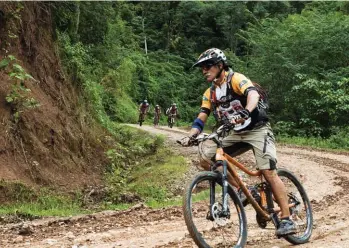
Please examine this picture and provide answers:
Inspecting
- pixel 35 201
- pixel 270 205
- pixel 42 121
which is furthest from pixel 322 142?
pixel 270 205

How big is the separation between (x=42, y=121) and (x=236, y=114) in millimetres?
7993

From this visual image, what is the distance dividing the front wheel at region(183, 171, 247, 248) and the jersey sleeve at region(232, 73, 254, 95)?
933mm

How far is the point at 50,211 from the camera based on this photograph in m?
8.70

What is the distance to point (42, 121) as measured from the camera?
1155cm

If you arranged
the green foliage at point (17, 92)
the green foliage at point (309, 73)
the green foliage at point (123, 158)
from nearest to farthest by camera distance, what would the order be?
the green foliage at point (17, 92) → the green foliage at point (123, 158) → the green foliage at point (309, 73)

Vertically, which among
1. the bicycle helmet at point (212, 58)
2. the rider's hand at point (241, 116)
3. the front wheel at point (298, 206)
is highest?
the bicycle helmet at point (212, 58)

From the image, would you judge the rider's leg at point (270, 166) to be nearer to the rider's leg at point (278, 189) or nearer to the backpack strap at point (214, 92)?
the rider's leg at point (278, 189)

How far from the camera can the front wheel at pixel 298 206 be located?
5489 millimetres

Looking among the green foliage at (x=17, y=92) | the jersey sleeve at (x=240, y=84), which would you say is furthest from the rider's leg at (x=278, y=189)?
the green foliage at (x=17, y=92)

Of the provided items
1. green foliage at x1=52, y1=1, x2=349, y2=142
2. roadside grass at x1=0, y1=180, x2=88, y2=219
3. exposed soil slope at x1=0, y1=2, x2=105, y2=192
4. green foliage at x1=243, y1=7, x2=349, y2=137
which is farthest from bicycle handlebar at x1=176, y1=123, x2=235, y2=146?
green foliage at x1=243, y1=7, x2=349, y2=137

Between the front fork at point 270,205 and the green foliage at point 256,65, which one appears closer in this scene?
the front fork at point 270,205

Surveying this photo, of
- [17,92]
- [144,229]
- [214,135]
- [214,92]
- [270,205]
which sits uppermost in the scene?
[214,92]

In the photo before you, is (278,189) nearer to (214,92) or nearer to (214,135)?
(214,135)

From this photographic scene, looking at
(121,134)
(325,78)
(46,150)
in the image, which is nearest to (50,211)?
(46,150)
